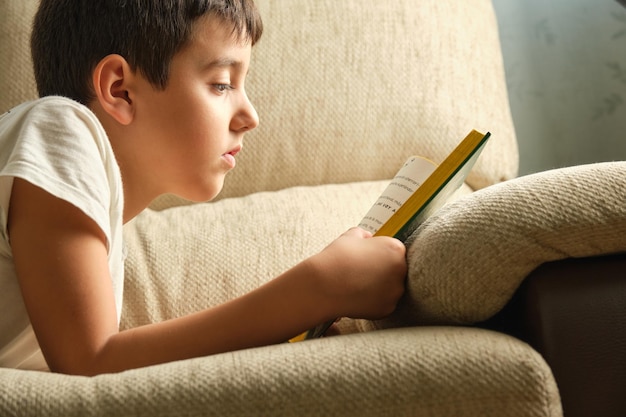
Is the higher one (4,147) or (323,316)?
(4,147)

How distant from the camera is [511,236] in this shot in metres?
0.64

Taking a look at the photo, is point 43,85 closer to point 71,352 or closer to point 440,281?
point 71,352

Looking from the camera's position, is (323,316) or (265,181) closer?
(323,316)

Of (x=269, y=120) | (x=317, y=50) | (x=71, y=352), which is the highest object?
(x=317, y=50)

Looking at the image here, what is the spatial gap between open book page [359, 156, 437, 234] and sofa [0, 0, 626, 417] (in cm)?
7

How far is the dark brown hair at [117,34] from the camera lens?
2.97 feet

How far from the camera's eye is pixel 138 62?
906 millimetres

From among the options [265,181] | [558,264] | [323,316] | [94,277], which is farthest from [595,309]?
[265,181]

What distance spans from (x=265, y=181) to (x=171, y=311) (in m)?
0.36

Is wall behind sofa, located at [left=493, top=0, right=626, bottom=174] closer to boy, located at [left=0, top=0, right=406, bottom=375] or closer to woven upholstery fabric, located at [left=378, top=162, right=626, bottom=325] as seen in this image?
boy, located at [left=0, top=0, right=406, bottom=375]

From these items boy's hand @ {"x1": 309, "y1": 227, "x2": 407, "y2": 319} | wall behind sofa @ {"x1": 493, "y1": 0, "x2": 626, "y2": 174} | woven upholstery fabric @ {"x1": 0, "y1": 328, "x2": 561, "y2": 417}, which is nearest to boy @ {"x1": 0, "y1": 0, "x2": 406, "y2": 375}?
boy's hand @ {"x1": 309, "y1": 227, "x2": 407, "y2": 319}

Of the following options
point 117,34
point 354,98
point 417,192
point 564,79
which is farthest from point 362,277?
point 564,79

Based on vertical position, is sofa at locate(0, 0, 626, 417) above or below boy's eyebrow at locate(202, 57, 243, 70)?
below

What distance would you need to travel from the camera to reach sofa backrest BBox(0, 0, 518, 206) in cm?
137
